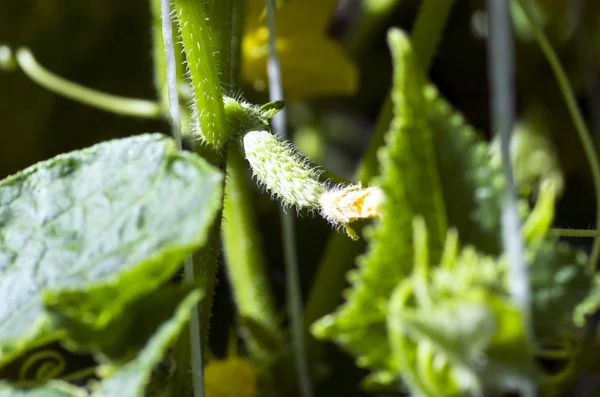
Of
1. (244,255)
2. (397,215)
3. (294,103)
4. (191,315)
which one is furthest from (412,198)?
(294,103)

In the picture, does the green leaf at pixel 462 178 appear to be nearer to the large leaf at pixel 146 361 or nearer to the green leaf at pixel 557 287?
the green leaf at pixel 557 287

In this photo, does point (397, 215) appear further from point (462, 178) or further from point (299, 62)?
point (299, 62)

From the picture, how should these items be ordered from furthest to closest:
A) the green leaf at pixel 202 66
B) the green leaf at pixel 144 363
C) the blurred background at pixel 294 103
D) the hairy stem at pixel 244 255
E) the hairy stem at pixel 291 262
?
the blurred background at pixel 294 103 < the hairy stem at pixel 244 255 < the hairy stem at pixel 291 262 < the green leaf at pixel 202 66 < the green leaf at pixel 144 363

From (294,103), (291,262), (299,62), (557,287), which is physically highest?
(294,103)

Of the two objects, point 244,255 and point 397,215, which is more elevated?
point 244,255

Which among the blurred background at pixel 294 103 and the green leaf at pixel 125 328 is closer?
the green leaf at pixel 125 328

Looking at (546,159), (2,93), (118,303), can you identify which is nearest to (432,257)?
(118,303)

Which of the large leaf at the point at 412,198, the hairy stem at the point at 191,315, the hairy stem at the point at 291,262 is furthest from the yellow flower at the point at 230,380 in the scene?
the large leaf at the point at 412,198
